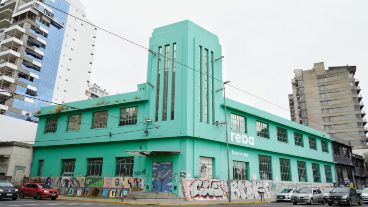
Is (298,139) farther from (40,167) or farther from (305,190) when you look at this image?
(40,167)

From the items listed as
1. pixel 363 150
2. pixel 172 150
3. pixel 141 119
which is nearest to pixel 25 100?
pixel 141 119

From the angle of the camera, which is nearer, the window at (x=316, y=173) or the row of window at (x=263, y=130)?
the row of window at (x=263, y=130)

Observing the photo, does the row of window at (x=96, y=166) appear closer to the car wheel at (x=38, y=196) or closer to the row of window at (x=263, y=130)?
the car wheel at (x=38, y=196)

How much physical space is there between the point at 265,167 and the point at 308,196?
9871 mm

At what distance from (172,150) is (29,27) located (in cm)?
5665

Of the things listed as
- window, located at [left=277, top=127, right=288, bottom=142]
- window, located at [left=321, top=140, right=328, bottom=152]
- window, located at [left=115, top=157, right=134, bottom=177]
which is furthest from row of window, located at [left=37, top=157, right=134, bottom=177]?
window, located at [left=321, top=140, right=328, bottom=152]

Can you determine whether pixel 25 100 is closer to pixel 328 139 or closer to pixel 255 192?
pixel 255 192

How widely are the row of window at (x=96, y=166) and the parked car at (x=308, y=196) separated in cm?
1526

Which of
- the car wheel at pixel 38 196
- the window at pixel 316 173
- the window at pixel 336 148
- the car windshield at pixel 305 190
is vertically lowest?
the car wheel at pixel 38 196

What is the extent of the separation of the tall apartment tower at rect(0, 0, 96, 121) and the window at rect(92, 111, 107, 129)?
27977 millimetres

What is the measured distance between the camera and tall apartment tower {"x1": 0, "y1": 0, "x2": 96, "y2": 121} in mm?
62531

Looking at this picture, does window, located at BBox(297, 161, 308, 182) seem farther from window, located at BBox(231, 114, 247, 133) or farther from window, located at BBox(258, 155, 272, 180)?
window, located at BBox(231, 114, 247, 133)

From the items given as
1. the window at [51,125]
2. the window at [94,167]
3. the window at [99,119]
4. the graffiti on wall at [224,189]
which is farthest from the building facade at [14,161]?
the graffiti on wall at [224,189]

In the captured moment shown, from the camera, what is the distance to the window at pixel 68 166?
111 ft
